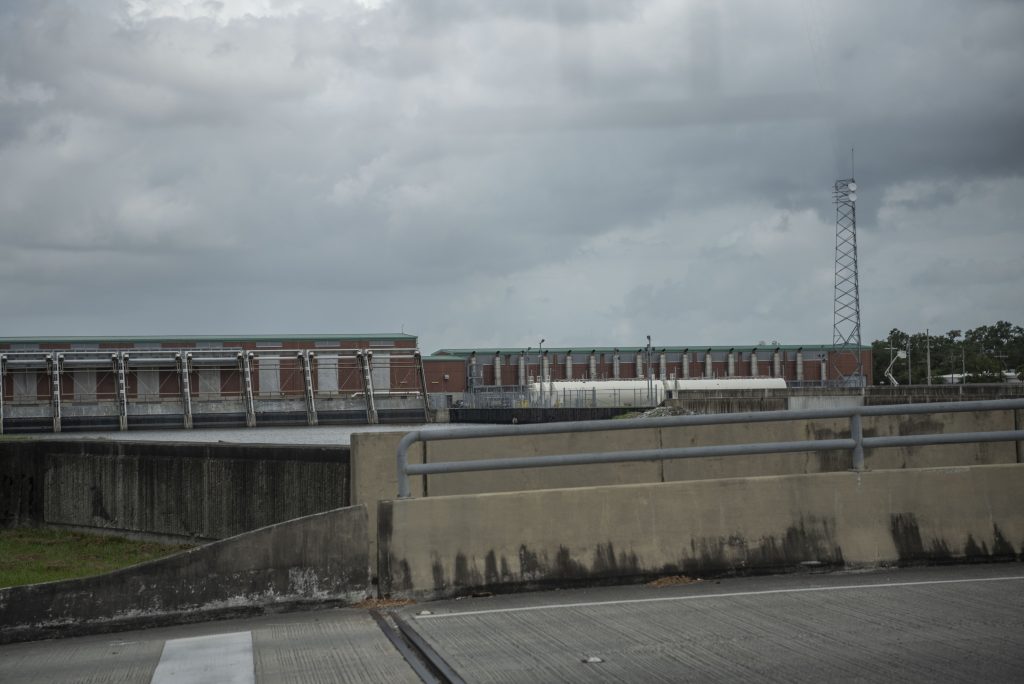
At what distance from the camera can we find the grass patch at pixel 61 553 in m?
14.1

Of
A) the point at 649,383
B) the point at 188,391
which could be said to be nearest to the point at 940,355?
the point at 649,383

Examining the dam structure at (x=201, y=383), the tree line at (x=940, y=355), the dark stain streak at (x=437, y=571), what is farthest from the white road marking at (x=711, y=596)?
the tree line at (x=940, y=355)

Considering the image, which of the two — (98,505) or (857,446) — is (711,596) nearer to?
(857,446)

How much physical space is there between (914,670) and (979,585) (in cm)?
301

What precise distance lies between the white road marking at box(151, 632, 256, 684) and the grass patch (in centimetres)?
513

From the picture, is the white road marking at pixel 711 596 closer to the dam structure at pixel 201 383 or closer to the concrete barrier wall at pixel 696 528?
the concrete barrier wall at pixel 696 528

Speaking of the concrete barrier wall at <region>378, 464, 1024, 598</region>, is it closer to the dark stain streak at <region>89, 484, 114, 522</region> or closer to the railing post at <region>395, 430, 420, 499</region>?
the railing post at <region>395, 430, 420, 499</region>

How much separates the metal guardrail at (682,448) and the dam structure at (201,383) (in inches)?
3459

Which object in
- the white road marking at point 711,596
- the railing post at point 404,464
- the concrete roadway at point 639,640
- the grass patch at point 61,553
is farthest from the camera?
the grass patch at point 61,553

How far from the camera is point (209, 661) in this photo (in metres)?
8.19

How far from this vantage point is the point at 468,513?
10.0 m

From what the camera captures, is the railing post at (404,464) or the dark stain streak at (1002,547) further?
the dark stain streak at (1002,547)

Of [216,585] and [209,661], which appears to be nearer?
[209,661]

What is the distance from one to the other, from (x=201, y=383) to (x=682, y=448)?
99.5 meters
